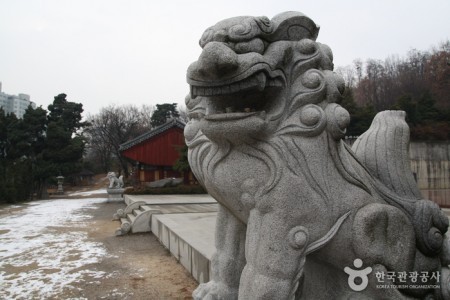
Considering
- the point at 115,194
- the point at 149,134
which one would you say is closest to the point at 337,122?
the point at 115,194

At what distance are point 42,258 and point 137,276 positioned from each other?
81.8 inches

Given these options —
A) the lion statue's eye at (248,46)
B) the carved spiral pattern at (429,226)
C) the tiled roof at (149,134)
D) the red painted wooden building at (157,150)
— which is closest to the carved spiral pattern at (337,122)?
the lion statue's eye at (248,46)

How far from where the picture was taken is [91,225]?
29.0 ft

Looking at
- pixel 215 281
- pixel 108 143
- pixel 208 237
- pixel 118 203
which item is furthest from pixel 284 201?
pixel 108 143

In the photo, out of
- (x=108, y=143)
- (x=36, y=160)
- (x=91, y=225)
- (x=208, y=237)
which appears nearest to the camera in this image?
(x=208, y=237)

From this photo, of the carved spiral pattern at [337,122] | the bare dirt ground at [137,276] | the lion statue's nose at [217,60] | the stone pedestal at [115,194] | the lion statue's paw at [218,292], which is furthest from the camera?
the stone pedestal at [115,194]

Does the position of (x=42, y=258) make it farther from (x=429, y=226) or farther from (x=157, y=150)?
(x=157, y=150)

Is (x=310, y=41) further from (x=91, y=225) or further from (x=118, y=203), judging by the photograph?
(x=118, y=203)

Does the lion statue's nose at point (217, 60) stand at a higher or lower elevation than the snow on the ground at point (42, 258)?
higher

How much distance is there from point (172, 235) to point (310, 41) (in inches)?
162

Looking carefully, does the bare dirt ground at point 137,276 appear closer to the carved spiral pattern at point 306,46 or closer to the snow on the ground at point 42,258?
the snow on the ground at point 42,258

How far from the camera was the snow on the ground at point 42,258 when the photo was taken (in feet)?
13.1

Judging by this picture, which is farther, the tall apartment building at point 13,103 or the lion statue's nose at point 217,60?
the tall apartment building at point 13,103

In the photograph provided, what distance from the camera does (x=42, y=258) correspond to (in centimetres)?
538
